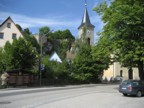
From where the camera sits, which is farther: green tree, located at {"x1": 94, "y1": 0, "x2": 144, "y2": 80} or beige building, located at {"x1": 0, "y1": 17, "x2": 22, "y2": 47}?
beige building, located at {"x1": 0, "y1": 17, "x2": 22, "y2": 47}

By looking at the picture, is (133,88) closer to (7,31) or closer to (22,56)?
(22,56)

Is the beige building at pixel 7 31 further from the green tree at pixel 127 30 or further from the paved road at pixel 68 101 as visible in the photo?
the paved road at pixel 68 101

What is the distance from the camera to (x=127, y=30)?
1356 inches

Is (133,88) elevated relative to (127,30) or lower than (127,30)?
lower

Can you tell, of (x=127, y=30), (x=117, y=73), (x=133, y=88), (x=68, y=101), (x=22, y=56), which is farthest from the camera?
(x=117, y=73)

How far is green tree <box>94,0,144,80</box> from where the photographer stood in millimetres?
33406

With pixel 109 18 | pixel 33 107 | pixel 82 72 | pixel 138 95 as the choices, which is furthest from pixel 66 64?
pixel 33 107

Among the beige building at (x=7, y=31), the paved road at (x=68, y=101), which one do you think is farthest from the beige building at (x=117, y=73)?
the paved road at (x=68, y=101)

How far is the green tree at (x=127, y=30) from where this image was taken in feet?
110

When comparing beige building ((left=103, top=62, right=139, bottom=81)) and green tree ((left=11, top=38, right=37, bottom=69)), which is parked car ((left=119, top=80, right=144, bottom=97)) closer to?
green tree ((left=11, top=38, right=37, bottom=69))

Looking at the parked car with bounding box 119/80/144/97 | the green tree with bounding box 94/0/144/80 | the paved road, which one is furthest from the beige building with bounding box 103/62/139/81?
the paved road

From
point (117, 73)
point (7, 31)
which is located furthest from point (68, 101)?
point (117, 73)

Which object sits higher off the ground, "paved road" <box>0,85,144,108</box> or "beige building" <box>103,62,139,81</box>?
"beige building" <box>103,62,139,81</box>

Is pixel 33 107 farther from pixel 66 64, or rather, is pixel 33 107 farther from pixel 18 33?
pixel 18 33
